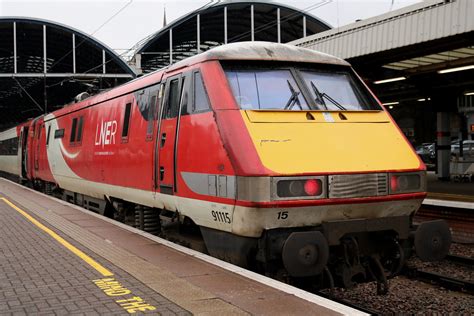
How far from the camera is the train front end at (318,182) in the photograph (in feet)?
16.2

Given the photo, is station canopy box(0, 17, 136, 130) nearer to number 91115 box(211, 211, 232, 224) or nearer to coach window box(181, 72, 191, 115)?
coach window box(181, 72, 191, 115)

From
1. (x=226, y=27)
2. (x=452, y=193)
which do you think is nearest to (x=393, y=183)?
(x=452, y=193)

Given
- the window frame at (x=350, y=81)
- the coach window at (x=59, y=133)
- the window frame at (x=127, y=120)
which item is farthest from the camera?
the coach window at (x=59, y=133)

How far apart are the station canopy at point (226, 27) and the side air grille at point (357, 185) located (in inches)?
1364

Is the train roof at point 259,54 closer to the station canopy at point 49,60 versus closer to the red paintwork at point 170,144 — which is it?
the red paintwork at point 170,144

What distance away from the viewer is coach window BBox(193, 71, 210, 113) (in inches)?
231

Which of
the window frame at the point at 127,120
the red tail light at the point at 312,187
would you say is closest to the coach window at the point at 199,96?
the red tail light at the point at 312,187

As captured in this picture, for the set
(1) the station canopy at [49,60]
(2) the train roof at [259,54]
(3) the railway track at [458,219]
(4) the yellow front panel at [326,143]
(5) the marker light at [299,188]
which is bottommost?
(3) the railway track at [458,219]

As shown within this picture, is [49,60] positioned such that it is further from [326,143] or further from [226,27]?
[326,143]

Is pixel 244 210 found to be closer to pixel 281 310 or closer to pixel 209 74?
pixel 281 310

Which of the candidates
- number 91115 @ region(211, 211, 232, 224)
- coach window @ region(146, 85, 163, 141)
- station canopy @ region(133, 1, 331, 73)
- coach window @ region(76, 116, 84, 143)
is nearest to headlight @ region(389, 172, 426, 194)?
number 91115 @ region(211, 211, 232, 224)

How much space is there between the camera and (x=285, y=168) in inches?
196

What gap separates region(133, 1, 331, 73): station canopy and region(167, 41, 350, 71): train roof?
33125 millimetres

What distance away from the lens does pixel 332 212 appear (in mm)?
5191
